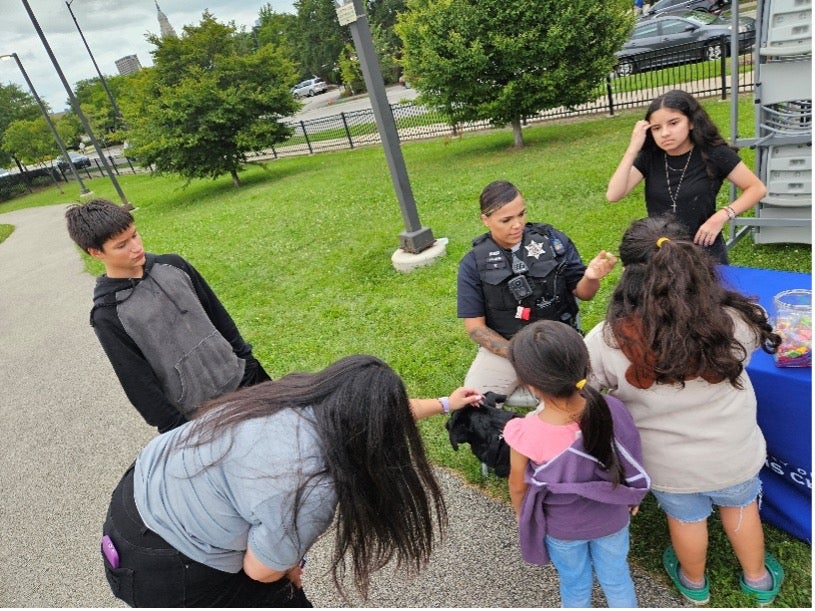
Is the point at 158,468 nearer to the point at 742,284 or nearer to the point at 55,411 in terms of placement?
the point at 742,284

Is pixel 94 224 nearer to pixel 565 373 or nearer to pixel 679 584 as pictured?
pixel 565 373

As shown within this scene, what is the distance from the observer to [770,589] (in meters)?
2.12

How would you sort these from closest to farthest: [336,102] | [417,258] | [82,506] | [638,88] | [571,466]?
[571,466], [82,506], [417,258], [638,88], [336,102]

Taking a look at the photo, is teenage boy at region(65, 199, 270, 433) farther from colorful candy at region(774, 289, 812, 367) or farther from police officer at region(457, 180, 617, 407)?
colorful candy at region(774, 289, 812, 367)

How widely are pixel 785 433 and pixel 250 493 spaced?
6.78 ft

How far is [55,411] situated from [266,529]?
4.94m

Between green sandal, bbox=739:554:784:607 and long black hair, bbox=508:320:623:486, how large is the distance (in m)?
0.99

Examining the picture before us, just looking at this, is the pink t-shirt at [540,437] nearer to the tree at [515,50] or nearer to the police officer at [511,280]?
the police officer at [511,280]

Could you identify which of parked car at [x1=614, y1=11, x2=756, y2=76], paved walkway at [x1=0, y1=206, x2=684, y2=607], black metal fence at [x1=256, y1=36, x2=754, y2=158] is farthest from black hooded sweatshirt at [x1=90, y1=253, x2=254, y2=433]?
parked car at [x1=614, y1=11, x2=756, y2=76]

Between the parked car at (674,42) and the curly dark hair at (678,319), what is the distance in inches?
499

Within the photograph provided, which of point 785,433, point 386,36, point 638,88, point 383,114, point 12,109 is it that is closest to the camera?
point 785,433

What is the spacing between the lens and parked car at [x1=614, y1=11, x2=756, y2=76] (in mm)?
13312

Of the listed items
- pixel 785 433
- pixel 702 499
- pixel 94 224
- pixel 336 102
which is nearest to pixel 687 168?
pixel 785 433

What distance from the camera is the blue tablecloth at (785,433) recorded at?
2.06 m
